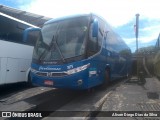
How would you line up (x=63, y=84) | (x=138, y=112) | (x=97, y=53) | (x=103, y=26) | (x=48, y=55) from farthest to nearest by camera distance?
(x=103, y=26) < (x=97, y=53) < (x=48, y=55) < (x=63, y=84) < (x=138, y=112)

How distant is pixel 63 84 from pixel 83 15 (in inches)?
110

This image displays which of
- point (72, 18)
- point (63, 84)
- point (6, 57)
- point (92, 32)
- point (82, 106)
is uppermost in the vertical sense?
point (72, 18)

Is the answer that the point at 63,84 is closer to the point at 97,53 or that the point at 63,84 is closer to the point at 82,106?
the point at 82,106

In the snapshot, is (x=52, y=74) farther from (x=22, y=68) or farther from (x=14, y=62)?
(x=22, y=68)

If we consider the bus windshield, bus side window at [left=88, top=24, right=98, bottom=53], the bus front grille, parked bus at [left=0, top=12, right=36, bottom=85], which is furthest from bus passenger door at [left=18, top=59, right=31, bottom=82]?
bus side window at [left=88, top=24, right=98, bottom=53]

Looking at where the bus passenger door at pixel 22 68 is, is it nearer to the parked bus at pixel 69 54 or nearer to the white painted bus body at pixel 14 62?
the white painted bus body at pixel 14 62

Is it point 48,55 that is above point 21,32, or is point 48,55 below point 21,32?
below

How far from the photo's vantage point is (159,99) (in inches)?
340

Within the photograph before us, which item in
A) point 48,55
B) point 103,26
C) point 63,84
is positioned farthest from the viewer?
point 103,26

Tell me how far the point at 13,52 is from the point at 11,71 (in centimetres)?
81

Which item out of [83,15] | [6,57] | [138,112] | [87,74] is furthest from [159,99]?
[6,57]

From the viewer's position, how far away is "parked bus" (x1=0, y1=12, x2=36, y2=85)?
32.4 feet

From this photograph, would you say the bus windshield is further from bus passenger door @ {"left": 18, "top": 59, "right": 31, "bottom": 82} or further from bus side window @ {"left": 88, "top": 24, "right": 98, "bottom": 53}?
bus passenger door @ {"left": 18, "top": 59, "right": 31, "bottom": 82}

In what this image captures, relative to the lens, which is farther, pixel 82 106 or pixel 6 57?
pixel 6 57
